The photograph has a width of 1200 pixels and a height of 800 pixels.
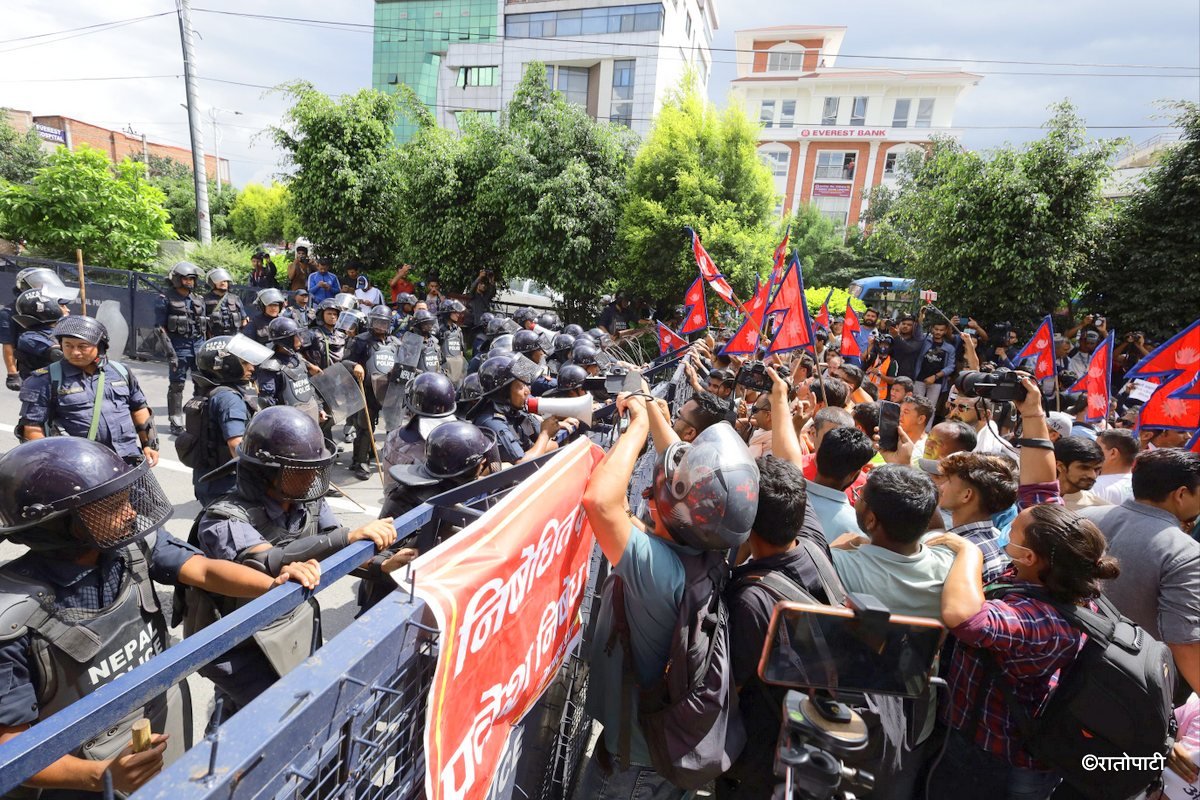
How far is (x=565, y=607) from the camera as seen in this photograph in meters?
2.14

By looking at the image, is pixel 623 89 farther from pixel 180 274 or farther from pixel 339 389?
pixel 339 389

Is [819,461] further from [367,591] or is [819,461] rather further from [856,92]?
[856,92]

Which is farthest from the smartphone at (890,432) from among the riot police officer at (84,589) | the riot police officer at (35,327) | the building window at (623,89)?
the building window at (623,89)

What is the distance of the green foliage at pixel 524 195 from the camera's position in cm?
1357

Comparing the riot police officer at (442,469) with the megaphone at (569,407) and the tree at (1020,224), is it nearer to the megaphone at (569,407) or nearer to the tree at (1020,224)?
the megaphone at (569,407)

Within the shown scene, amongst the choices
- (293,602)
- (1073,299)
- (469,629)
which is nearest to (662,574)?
(469,629)

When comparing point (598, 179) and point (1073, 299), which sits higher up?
point (598, 179)

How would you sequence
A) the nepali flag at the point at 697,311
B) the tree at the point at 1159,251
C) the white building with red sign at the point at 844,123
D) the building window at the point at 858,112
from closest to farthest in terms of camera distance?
the nepali flag at the point at 697,311 < the tree at the point at 1159,251 < the white building with red sign at the point at 844,123 < the building window at the point at 858,112

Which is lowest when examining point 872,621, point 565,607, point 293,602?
point 565,607

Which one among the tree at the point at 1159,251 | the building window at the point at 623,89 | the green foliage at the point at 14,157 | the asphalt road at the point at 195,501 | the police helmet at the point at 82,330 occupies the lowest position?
the asphalt road at the point at 195,501

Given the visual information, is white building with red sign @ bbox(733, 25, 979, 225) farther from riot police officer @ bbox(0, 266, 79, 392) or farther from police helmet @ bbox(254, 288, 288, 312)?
riot police officer @ bbox(0, 266, 79, 392)

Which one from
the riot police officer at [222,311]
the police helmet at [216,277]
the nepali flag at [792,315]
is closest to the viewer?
the nepali flag at [792,315]

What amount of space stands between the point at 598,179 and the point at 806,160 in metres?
44.8

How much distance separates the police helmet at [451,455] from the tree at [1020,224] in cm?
1137
